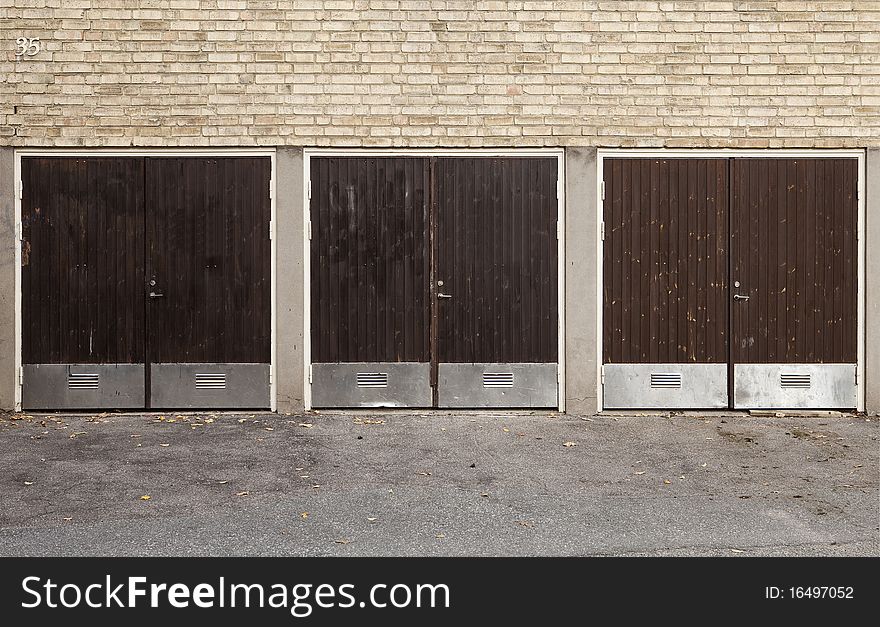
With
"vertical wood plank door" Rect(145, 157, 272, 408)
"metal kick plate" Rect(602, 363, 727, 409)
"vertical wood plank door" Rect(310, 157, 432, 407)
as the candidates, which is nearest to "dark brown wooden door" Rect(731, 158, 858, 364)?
"metal kick plate" Rect(602, 363, 727, 409)

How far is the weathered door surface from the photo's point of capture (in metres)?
10.3

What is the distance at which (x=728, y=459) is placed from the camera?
27.3ft

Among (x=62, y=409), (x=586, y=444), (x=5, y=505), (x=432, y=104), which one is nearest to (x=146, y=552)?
(x=5, y=505)

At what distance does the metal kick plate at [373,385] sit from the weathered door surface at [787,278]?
3.29 meters

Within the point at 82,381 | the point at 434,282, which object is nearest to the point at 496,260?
the point at 434,282

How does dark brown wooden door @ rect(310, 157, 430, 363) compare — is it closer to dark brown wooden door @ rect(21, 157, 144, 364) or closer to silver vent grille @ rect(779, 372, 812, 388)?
dark brown wooden door @ rect(21, 157, 144, 364)

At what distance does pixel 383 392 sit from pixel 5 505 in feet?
14.0

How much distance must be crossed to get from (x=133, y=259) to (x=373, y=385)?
9.11 ft

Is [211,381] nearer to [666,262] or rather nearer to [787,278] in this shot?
[666,262]

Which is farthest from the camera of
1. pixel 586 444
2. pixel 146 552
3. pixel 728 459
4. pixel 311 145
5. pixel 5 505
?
pixel 311 145

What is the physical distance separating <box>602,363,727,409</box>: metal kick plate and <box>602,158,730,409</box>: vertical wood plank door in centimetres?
1

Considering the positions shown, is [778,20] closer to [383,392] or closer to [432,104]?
[432,104]

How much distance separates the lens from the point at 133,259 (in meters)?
10.1

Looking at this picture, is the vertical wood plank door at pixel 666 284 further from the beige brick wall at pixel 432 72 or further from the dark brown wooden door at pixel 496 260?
the dark brown wooden door at pixel 496 260
